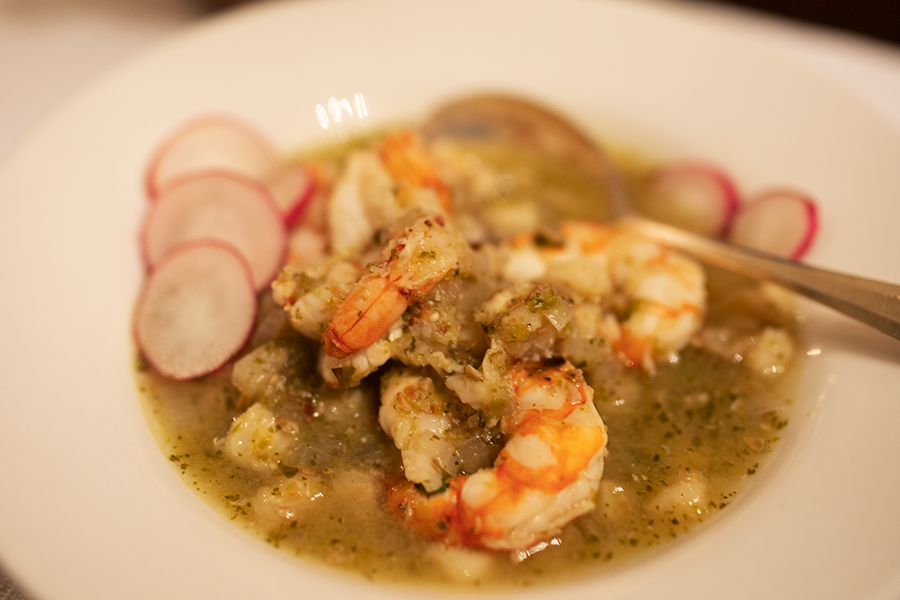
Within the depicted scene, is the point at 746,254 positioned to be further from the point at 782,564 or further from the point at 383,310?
the point at 383,310

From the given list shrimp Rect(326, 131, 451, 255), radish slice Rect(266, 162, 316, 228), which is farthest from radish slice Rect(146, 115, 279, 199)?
shrimp Rect(326, 131, 451, 255)

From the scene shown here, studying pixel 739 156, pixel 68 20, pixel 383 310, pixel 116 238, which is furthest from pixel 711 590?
pixel 68 20

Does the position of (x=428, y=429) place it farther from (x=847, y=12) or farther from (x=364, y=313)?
(x=847, y=12)

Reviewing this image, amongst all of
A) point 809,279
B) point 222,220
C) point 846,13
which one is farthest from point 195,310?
point 846,13

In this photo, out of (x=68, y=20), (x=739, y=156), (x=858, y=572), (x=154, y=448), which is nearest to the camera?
(x=858, y=572)

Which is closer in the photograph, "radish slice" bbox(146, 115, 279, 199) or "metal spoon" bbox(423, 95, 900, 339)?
"metal spoon" bbox(423, 95, 900, 339)

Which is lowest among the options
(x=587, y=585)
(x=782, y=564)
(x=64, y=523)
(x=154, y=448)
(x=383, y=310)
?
(x=587, y=585)

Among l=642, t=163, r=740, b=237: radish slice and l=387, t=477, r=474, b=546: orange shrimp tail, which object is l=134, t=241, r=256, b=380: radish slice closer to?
l=387, t=477, r=474, b=546: orange shrimp tail
